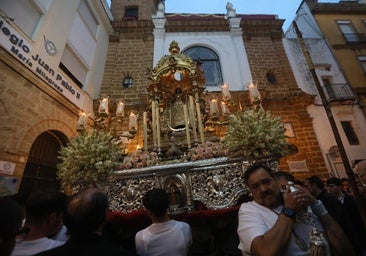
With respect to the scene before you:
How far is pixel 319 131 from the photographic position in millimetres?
7359

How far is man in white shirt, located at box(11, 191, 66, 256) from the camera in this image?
1422 millimetres

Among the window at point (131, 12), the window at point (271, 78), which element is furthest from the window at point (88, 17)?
the window at point (271, 78)

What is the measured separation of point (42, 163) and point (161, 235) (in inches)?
214

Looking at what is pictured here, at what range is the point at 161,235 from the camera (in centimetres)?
187

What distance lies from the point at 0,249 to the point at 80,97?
6967mm

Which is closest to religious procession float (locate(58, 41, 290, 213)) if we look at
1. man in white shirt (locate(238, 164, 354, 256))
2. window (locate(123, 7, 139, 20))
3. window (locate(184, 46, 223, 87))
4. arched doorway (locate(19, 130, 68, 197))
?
man in white shirt (locate(238, 164, 354, 256))

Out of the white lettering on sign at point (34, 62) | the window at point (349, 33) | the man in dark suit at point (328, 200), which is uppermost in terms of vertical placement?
the window at point (349, 33)

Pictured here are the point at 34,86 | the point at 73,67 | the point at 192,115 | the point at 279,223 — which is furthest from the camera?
the point at 73,67

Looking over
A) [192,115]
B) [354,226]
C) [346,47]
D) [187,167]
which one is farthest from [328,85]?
[187,167]

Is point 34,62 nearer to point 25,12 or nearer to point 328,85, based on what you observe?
point 25,12

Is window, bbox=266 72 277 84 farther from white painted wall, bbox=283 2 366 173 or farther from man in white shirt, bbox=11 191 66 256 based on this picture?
man in white shirt, bbox=11 191 66 256

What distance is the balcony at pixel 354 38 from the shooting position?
1072 cm

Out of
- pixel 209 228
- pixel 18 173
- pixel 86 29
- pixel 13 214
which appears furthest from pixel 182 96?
pixel 86 29

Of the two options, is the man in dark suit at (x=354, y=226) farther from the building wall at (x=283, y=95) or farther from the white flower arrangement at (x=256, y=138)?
the building wall at (x=283, y=95)
